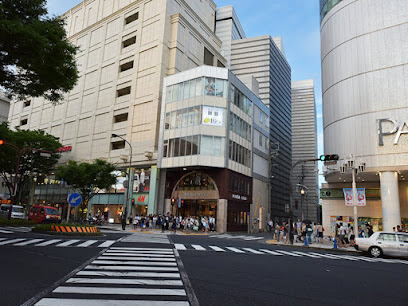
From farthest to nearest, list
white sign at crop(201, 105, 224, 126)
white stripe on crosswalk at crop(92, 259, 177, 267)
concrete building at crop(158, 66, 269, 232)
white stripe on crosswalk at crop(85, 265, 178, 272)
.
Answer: white sign at crop(201, 105, 224, 126) → concrete building at crop(158, 66, 269, 232) → white stripe on crosswalk at crop(92, 259, 177, 267) → white stripe on crosswalk at crop(85, 265, 178, 272)

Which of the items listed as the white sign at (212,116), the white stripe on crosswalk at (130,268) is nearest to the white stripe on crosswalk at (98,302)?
the white stripe on crosswalk at (130,268)

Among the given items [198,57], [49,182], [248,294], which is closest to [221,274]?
[248,294]

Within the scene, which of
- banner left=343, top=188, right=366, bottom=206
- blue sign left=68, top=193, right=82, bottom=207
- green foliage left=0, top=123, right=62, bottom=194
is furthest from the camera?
green foliage left=0, top=123, right=62, bottom=194

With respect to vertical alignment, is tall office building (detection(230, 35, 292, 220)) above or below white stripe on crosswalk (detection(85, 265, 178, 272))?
above

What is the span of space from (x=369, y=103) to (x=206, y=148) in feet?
60.1

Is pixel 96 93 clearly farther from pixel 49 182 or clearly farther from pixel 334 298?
pixel 334 298

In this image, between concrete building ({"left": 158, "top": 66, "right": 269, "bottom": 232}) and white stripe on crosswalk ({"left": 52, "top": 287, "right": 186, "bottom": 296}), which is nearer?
white stripe on crosswalk ({"left": 52, "top": 287, "right": 186, "bottom": 296})

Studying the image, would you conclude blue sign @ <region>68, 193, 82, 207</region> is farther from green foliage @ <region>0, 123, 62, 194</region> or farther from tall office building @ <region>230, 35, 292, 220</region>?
tall office building @ <region>230, 35, 292, 220</region>

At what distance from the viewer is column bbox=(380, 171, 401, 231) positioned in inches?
1174

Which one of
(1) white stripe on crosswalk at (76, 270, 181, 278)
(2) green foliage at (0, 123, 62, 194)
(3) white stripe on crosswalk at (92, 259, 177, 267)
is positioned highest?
(2) green foliage at (0, 123, 62, 194)

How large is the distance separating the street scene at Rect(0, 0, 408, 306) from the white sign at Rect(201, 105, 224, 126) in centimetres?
17

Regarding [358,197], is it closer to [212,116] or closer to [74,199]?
[212,116]

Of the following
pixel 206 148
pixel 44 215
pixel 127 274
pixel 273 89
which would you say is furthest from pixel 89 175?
pixel 273 89

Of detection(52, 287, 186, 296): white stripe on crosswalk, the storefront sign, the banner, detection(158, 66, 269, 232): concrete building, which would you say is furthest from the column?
detection(52, 287, 186, 296): white stripe on crosswalk
